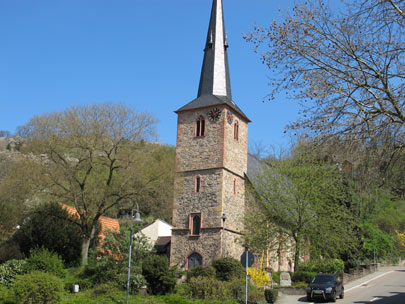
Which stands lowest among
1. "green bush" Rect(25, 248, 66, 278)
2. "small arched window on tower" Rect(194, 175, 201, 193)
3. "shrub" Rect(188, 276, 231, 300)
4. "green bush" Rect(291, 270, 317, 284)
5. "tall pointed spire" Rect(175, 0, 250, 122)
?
"shrub" Rect(188, 276, 231, 300)

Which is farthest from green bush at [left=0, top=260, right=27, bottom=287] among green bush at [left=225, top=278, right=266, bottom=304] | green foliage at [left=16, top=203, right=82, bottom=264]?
green bush at [left=225, top=278, right=266, bottom=304]

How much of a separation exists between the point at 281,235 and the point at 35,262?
15395 millimetres

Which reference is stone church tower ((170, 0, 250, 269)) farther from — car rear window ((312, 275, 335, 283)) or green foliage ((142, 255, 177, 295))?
green foliage ((142, 255, 177, 295))

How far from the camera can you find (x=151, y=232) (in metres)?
48.8

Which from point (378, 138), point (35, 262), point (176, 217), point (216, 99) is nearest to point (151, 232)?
point (176, 217)

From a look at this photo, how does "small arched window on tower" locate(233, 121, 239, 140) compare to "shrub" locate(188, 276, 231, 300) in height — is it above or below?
above

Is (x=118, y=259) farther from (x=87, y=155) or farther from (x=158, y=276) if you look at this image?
(x=87, y=155)

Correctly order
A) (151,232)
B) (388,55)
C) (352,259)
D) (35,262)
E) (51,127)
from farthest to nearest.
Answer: (151,232) → (352,259) → (51,127) → (35,262) → (388,55)

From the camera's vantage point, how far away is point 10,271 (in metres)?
23.6

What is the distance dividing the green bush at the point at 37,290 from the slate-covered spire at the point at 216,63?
22.1 metres

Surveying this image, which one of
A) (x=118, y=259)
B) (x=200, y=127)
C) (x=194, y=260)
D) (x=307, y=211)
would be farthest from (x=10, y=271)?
(x=307, y=211)

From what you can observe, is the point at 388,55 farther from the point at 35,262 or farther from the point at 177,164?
the point at 177,164

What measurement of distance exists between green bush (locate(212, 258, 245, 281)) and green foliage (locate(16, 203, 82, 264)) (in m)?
10.6

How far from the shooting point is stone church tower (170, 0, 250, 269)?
32.6 meters
